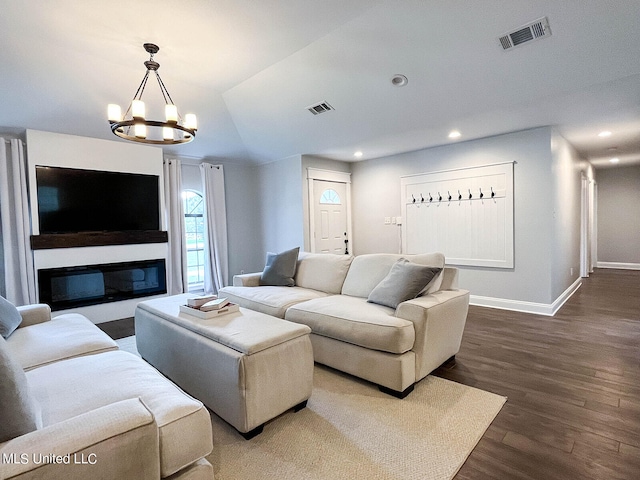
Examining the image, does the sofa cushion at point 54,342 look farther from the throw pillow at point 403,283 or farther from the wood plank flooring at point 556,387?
the throw pillow at point 403,283

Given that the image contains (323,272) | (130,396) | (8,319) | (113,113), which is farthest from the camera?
(323,272)

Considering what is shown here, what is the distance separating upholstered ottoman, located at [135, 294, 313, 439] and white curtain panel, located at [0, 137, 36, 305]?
9.48 ft

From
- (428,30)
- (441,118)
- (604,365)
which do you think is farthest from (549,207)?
(428,30)

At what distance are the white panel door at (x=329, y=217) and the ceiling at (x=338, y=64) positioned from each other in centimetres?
137

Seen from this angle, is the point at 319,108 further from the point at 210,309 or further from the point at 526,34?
the point at 210,309

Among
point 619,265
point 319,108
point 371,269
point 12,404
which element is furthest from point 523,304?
point 619,265

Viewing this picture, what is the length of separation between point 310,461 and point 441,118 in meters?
3.84

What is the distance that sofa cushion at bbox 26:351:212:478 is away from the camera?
4.16 ft

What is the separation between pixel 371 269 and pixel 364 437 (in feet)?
5.44

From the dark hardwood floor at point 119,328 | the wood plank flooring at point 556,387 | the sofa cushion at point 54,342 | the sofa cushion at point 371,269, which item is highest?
the sofa cushion at point 371,269

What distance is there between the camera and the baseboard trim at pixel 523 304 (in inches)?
168

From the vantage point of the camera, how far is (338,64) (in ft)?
11.5

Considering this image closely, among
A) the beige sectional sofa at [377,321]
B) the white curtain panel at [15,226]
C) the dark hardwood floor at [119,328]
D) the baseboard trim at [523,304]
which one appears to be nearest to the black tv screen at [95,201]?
the white curtain panel at [15,226]

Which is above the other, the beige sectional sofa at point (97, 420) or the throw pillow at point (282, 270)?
the throw pillow at point (282, 270)
